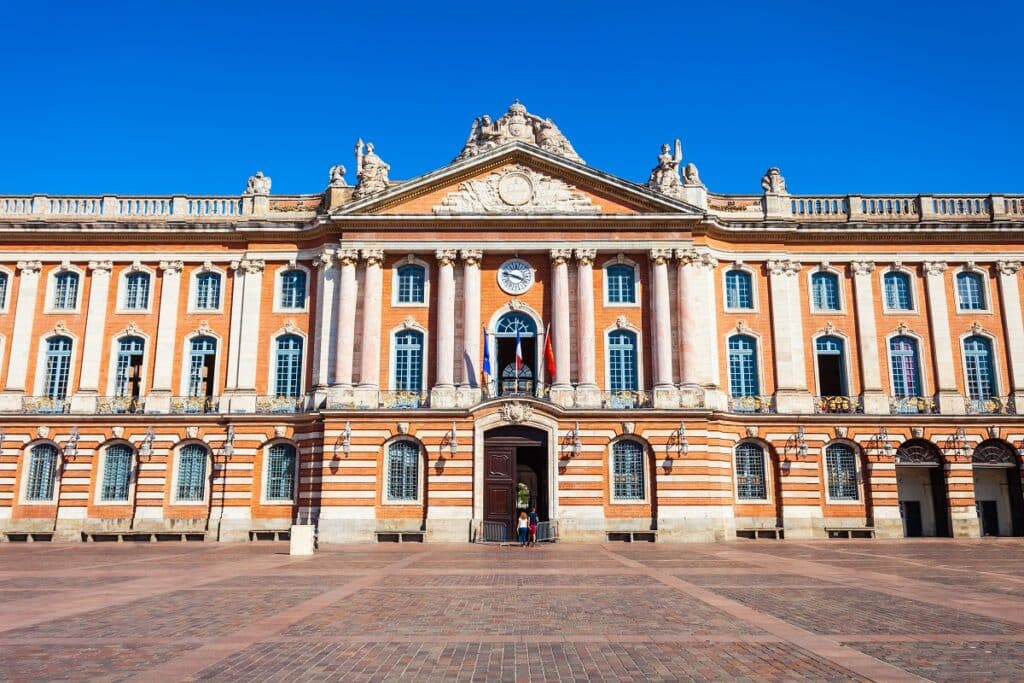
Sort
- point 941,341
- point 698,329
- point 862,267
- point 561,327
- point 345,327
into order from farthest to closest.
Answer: point 862,267, point 941,341, point 698,329, point 345,327, point 561,327

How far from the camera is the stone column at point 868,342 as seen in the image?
3706 centimetres

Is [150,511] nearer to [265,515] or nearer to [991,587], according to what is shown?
[265,515]

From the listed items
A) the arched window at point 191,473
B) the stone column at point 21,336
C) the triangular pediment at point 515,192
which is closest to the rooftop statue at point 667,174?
the triangular pediment at point 515,192

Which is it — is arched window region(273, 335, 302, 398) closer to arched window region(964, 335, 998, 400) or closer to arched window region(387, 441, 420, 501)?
arched window region(387, 441, 420, 501)

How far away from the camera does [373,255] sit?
36.7 metres

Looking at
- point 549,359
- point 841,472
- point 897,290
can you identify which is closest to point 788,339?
point 897,290

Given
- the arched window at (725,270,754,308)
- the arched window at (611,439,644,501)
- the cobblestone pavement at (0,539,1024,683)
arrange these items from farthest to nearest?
the arched window at (725,270,754,308) → the arched window at (611,439,644,501) → the cobblestone pavement at (0,539,1024,683)

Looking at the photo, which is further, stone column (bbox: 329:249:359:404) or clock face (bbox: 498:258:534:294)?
clock face (bbox: 498:258:534:294)

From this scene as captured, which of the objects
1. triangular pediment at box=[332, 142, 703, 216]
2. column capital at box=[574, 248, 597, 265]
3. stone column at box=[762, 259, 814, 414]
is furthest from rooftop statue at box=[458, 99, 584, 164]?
stone column at box=[762, 259, 814, 414]

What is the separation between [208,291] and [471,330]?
13.4 meters

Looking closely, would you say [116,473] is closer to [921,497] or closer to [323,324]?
[323,324]

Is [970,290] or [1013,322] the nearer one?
[1013,322]

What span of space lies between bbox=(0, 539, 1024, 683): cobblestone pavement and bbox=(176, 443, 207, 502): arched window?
1194 centimetres

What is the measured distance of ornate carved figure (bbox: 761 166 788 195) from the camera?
3944cm
